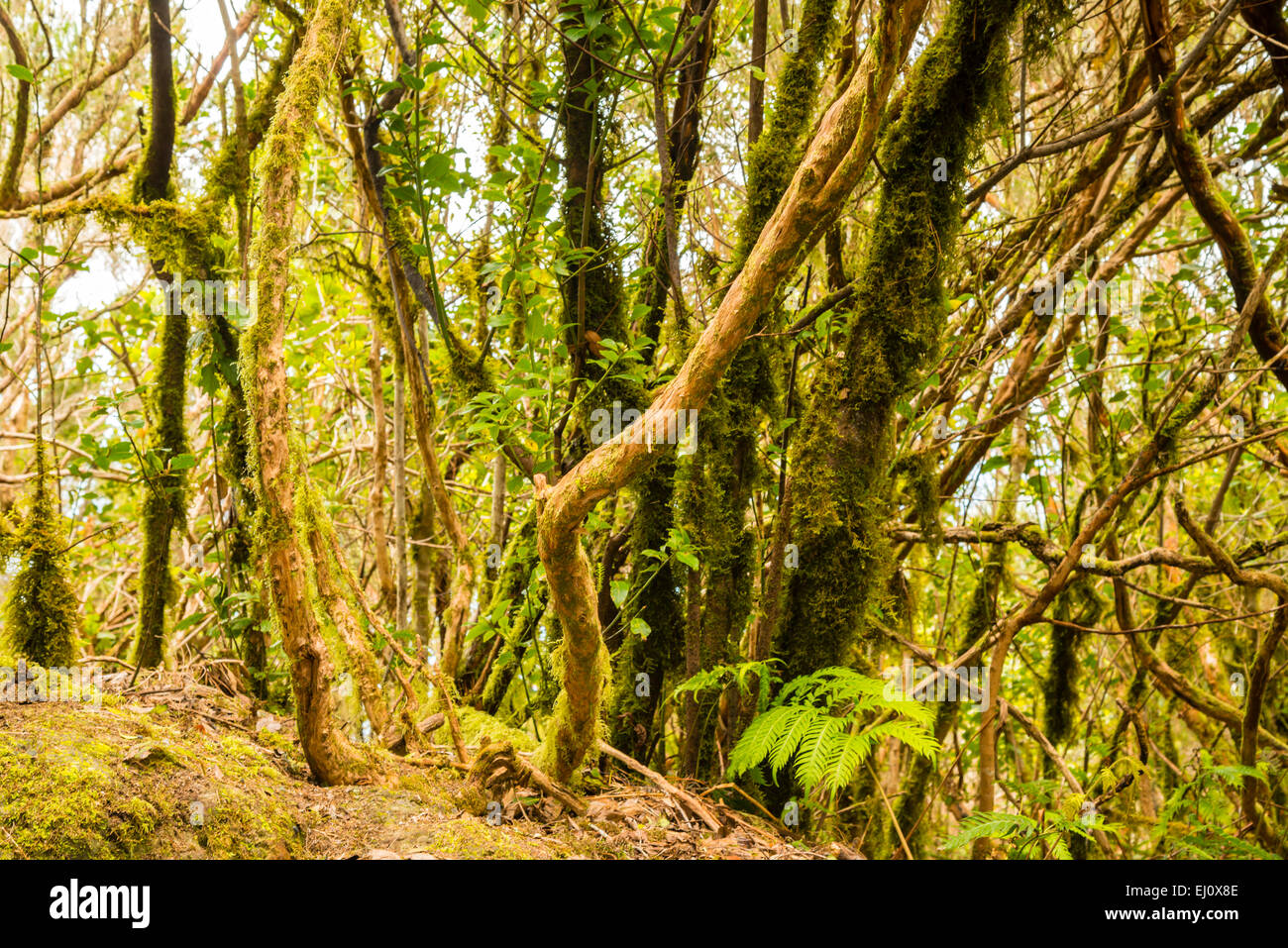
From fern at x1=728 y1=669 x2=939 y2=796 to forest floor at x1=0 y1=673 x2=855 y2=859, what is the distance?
0.28 meters

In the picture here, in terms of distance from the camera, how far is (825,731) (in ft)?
7.48

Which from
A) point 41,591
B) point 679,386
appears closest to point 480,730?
point 41,591

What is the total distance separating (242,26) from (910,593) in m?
4.49

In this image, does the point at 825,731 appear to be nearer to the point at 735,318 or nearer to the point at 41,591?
the point at 735,318

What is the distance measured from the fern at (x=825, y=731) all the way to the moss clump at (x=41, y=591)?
2.31 meters

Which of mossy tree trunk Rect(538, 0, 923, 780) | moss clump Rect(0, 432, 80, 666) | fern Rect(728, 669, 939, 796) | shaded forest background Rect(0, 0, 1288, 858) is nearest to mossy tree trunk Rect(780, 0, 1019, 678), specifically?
shaded forest background Rect(0, 0, 1288, 858)

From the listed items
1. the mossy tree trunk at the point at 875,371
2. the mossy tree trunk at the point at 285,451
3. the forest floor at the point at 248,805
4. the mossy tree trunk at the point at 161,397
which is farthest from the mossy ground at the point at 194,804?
the mossy tree trunk at the point at 875,371

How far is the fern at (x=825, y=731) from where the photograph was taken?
2.16m

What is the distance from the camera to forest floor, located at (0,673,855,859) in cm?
157

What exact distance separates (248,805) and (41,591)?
1.60 m

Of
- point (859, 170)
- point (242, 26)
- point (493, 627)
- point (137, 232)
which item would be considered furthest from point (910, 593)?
point (242, 26)

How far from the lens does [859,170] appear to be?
6.51ft

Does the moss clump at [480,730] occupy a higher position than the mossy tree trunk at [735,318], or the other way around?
the mossy tree trunk at [735,318]

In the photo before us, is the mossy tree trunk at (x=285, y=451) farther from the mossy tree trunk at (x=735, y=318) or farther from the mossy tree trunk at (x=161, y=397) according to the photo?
the mossy tree trunk at (x=161, y=397)
